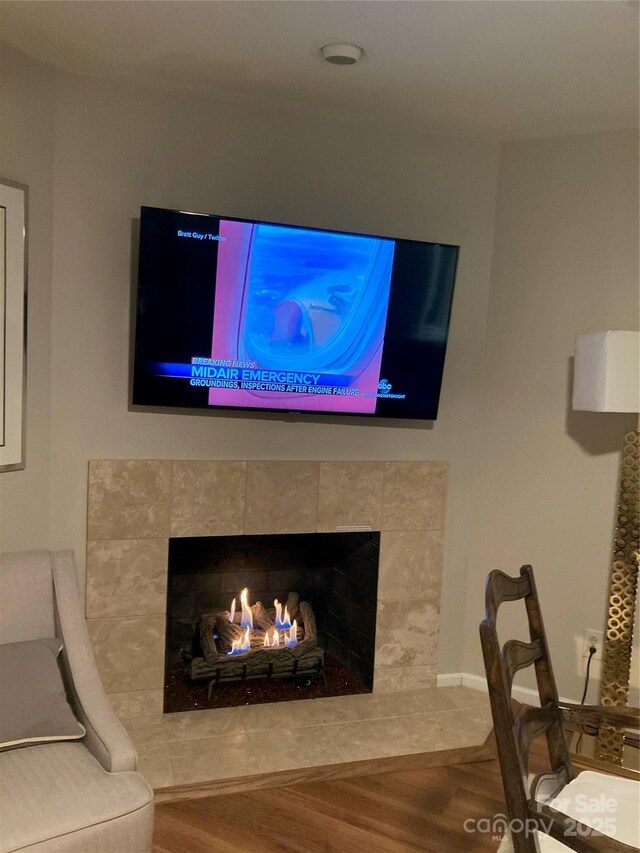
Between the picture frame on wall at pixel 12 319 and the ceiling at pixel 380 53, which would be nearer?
the ceiling at pixel 380 53

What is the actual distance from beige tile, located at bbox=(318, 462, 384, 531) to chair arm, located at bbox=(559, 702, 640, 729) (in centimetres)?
147

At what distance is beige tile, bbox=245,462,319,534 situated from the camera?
3113 mm

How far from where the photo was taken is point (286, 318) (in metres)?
2.93

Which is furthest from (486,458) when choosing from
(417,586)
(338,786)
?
(338,786)

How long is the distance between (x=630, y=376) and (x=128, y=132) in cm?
210

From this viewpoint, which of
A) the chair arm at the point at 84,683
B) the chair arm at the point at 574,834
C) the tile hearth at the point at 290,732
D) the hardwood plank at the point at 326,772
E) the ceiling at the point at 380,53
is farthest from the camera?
the tile hearth at the point at 290,732

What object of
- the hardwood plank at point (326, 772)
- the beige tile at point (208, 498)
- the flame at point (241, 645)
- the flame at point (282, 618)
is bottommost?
the hardwood plank at point (326, 772)

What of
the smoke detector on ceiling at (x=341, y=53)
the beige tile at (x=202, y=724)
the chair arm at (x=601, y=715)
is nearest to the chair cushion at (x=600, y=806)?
the chair arm at (x=601, y=715)

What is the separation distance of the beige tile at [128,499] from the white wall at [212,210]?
6cm

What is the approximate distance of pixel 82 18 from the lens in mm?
2318

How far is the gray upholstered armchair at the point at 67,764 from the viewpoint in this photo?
5.80 ft

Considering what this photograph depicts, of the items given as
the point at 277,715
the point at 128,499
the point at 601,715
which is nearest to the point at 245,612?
the point at 277,715

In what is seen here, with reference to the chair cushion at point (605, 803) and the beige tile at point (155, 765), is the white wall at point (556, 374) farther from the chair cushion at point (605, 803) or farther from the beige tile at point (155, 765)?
the beige tile at point (155, 765)

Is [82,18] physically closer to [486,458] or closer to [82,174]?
[82,174]
